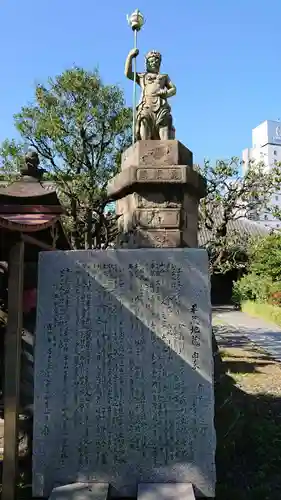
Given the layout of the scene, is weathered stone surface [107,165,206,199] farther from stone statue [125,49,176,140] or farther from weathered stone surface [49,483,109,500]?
weathered stone surface [49,483,109,500]

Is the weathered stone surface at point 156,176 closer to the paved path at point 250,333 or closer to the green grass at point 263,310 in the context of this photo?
the paved path at point 250,333

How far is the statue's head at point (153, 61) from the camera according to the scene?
17.1ft

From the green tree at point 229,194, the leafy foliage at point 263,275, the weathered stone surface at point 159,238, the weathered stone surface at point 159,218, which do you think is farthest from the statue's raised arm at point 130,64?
the leafy foliage at point 263,275

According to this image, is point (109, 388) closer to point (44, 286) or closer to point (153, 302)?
point (153, 302)

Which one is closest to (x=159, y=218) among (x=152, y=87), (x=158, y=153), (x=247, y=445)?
(x=158, y=153)

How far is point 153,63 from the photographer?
5234 mm

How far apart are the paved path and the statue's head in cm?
671

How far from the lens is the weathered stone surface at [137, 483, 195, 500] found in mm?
2879

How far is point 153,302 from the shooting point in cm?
332

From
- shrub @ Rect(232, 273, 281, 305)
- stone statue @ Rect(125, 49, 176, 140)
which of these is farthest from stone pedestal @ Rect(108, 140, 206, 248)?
shrub @ Rect(232, 273, 281, 305)

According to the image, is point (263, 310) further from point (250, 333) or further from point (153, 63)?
point (153, 63)

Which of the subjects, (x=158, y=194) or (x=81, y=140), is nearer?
(x=158, y=194)

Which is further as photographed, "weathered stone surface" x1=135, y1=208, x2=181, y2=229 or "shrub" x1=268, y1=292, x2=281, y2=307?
"shrub" x1=268, y1=292, x2=281, y2=307

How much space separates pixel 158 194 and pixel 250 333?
32.6 ft
